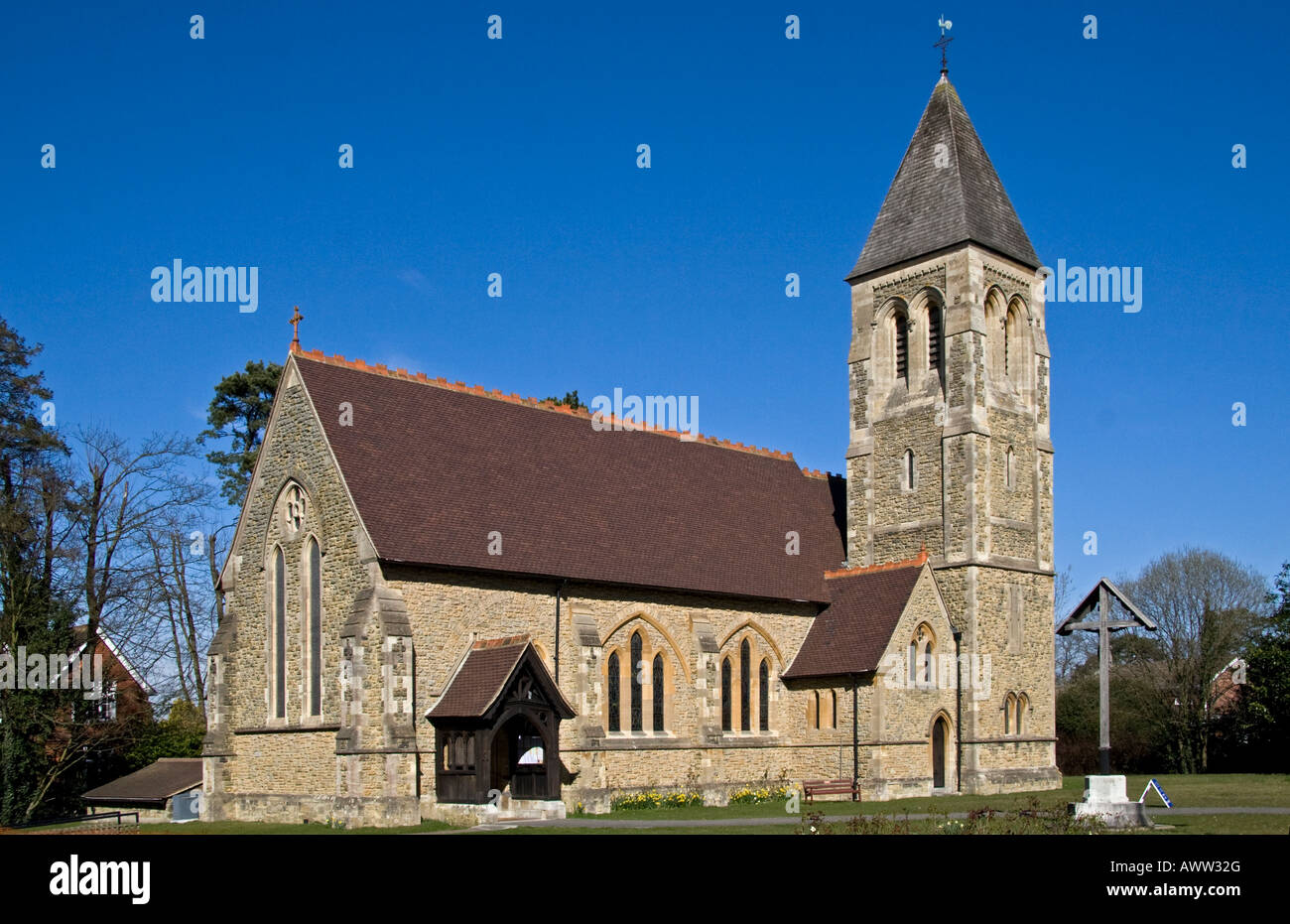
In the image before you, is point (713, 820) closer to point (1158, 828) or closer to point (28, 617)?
point (1158, 828)

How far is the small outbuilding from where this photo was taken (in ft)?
108

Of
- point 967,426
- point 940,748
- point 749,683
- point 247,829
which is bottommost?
point 247,829

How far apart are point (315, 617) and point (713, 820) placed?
1106 centimetres

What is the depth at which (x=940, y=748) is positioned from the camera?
35.6 metres

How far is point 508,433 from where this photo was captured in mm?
34125

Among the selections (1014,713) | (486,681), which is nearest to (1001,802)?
(1014,713)

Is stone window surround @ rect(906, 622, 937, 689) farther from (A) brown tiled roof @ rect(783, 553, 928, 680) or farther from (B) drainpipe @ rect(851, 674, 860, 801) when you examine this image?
(B) drainpipe @ rect(851, 674, 860, 801)

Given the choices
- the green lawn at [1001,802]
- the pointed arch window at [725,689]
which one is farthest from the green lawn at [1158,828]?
the pointed arch window at [725,689]

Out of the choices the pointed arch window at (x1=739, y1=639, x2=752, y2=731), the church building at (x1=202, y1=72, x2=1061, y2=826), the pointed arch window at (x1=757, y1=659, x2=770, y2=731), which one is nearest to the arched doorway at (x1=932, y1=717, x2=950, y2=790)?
the church building at (x1=202, y1=72, x2=1061, y2=826)
